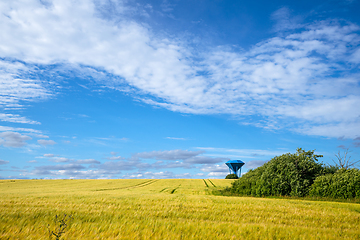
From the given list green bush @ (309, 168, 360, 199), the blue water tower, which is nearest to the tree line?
green bush @ (309, 168, 360, 199)

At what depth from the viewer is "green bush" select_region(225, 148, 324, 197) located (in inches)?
967

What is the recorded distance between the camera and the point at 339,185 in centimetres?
2138

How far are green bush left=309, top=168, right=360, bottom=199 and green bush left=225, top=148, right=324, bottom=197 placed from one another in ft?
4.51

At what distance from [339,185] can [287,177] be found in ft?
16.8

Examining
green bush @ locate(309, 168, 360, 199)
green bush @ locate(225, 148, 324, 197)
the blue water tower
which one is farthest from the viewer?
the blue water tower

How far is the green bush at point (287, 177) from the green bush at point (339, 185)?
4.51 ft

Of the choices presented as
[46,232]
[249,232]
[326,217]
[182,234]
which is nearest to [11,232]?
[46,232]

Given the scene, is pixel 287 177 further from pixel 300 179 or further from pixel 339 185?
pixel 339 185

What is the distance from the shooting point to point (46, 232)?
3855mm

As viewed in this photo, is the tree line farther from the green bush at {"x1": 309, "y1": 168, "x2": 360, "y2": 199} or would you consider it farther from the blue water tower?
the blue water tower

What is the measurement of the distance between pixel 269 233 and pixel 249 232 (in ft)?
1.55

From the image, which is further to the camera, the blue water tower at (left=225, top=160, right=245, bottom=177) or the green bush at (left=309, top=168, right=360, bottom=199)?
the blue water tower at (left=225, top=160, right=245, bottom=177)

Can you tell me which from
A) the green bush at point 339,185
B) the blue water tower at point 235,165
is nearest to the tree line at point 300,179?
the green bush at point 339,185

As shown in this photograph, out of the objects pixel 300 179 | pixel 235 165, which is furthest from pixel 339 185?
pixel 235 165
